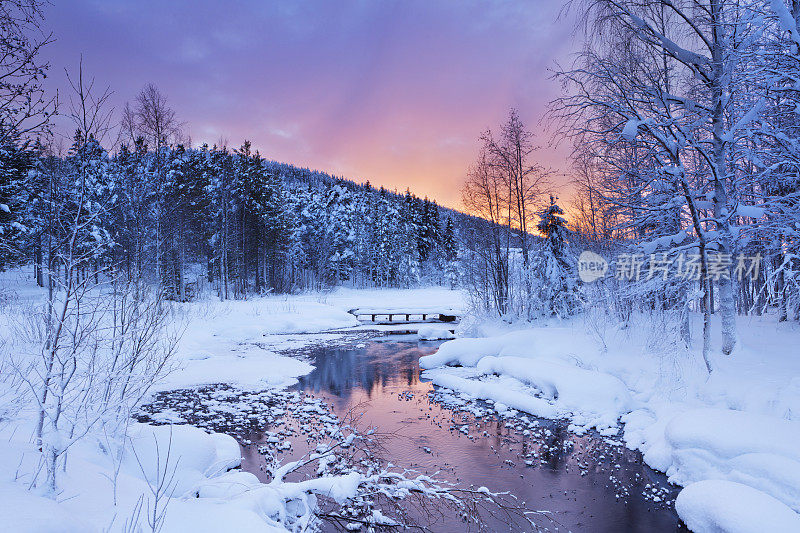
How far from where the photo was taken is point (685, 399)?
8328 mm

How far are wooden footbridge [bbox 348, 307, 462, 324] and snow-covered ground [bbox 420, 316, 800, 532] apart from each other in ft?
47.8

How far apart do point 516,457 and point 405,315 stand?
78.2ft

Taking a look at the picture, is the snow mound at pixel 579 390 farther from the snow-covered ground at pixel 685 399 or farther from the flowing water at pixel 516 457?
the flowing water at pixel 516 457

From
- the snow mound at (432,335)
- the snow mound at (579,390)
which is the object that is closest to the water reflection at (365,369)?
the snow mound at (432,335)

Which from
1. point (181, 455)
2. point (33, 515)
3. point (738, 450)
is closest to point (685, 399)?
point (738, 450)

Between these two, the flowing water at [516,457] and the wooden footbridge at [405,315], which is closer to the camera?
the flowing water at [516,457]

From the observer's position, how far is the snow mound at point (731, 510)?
4.60 meters

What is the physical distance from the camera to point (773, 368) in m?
7.73

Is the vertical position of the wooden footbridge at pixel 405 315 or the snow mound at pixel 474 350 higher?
the wooden footbridge at pixel 405 315

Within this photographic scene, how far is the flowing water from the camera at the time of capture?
5.77 m

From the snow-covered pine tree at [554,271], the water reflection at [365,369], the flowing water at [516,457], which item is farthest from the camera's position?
the snow-covered pine tree at [554,271]

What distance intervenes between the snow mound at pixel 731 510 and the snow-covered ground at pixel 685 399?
1cm

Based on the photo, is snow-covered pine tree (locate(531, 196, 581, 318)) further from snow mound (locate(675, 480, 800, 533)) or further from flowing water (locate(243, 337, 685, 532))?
snow mound (locate(675, 480, 800, 533))

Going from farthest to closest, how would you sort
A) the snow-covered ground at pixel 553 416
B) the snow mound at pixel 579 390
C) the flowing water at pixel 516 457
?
the snow mound at pixel 579 390 → the flowing water at pixel 516 457 → the snow-covered ground at pixel 553 416
